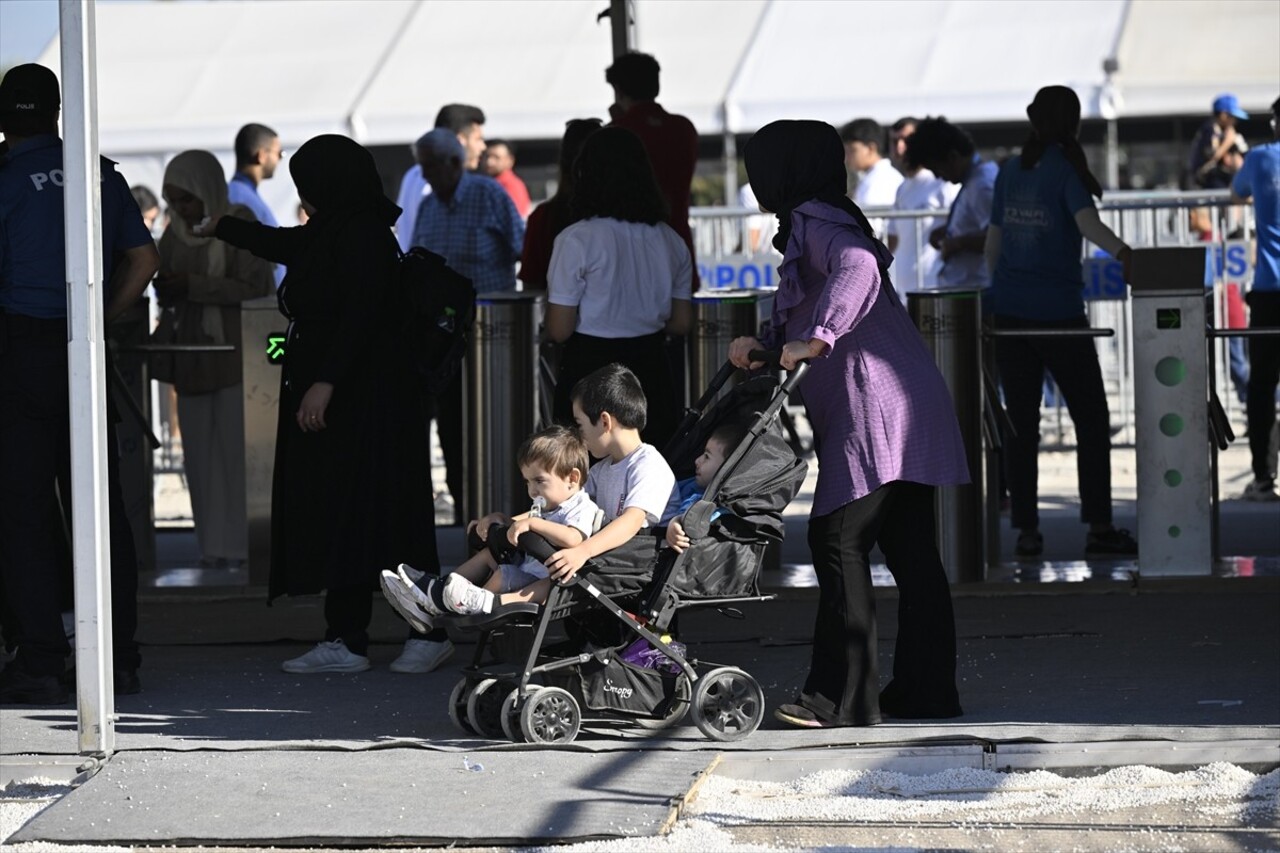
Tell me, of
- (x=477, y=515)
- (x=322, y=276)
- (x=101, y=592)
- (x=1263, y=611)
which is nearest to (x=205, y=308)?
(x=477, y=515)

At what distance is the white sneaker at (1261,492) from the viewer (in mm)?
11117

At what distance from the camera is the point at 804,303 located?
240 inches

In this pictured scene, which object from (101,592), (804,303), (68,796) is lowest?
(68,796)

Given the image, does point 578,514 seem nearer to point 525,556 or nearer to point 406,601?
point 525,556

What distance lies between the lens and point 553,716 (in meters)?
5.86

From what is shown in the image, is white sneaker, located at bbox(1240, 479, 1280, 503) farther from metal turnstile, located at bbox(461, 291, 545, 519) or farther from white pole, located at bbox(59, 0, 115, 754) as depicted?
white pole, located at bbox(59, 0, 115, 754)

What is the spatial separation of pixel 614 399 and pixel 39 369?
1.80 metres

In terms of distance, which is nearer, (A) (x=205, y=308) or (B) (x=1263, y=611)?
(B) (x=1263, y=611)

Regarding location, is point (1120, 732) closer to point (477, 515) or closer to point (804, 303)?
point (804, 303)

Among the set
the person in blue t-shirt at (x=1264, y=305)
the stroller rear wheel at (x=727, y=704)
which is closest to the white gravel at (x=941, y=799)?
the stroller rear wheel at (x=727, y=704)

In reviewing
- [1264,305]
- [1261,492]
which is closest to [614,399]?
[1264,305]

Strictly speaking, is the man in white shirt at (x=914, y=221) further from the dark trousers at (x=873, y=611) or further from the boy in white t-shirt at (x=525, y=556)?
the boy in white t-shirt at (x=525, y=556)

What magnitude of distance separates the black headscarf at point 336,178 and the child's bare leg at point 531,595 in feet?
5.17

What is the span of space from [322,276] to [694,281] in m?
2.14
